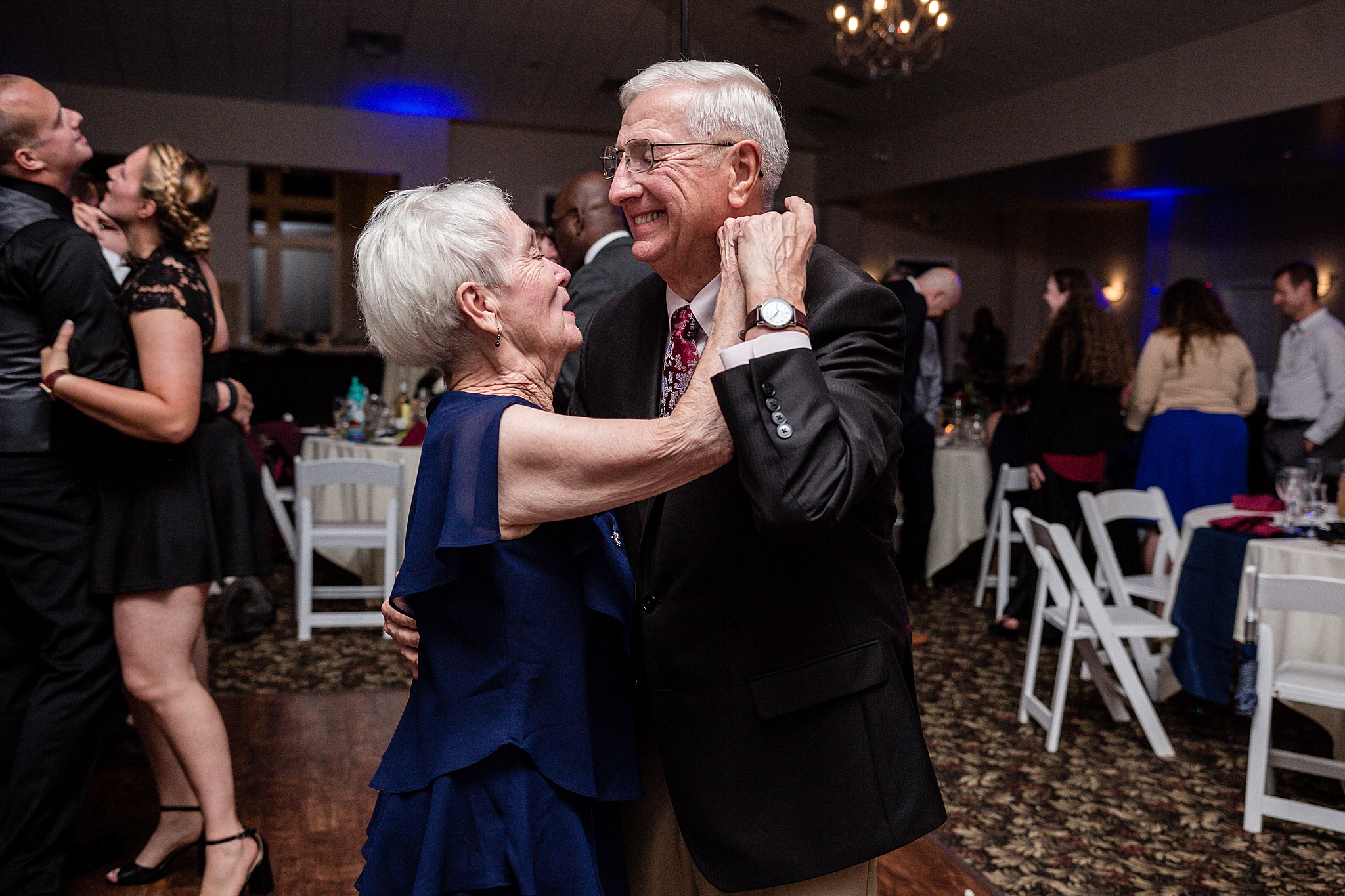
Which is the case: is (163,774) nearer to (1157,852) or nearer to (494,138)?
(1157,852)

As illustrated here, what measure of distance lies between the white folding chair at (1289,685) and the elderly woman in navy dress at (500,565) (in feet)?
7.59

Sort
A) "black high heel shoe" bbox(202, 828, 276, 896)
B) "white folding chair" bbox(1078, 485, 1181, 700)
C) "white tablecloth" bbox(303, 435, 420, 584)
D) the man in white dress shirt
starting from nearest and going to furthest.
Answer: "black high heel shoe" bbox(202, 828, 276, 896), "white folding chair" bbox(1078, 485, 1181, 700), "white tablecloth" bbox(303, 435, 420, 584), the man in white dress shirt

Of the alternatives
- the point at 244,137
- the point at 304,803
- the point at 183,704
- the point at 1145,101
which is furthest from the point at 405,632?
the point at 244,137

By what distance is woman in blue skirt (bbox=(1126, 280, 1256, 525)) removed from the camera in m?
5.15

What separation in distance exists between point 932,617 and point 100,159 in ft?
43.5

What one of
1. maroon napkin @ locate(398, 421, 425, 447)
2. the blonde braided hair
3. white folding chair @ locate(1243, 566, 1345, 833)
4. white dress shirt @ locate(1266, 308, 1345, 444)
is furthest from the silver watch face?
white dress shirt @ locate(1266, 308, 1345, 444)

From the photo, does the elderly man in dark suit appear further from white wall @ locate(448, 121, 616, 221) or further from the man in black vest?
white wall @ locate(448, 121, 616, 221)

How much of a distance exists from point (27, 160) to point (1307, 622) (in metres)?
3.82

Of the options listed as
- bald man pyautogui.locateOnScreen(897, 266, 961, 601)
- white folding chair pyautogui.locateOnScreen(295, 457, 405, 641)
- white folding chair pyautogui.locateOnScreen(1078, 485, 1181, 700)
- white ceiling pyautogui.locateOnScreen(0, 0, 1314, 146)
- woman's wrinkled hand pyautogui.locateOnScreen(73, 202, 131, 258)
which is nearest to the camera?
woman's wrinkled hand pyautogui.locateOnScreen(73, 202, 131, 258)

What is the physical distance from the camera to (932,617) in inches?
216

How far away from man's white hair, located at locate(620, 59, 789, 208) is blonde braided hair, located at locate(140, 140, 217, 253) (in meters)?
1.28

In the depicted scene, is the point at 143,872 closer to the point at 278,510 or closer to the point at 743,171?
the point at 743,171

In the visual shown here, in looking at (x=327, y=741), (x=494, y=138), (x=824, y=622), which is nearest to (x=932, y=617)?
(x=327, y=741)

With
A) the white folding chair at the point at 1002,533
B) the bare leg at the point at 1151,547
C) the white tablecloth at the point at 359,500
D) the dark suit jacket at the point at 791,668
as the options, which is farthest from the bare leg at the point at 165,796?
the bare leg at the point at 1151,547
